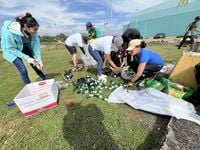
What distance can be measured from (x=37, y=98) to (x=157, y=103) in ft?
5.73

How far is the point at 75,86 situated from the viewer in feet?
13.2

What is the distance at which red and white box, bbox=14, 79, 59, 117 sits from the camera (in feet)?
8.77

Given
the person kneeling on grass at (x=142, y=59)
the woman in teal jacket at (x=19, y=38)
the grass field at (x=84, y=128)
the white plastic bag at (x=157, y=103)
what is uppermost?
the woman in teal jacket at (x=19, y=38)

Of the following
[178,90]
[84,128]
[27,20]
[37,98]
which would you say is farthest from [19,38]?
[178,90]

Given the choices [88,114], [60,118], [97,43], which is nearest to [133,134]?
[88,114]

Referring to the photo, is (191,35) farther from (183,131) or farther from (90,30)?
(183,131)

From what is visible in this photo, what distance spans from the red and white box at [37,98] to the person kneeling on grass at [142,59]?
4.97ft

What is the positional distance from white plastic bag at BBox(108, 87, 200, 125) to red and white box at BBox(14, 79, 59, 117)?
38.0 inches

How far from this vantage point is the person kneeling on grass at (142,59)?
3.31 metres

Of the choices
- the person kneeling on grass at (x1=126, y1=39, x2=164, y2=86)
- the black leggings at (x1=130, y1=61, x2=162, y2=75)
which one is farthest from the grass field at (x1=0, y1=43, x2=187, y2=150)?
the black leggings at (x1=130, y1=61, x2=162, y2=75)

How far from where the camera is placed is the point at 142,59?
330 centimetres

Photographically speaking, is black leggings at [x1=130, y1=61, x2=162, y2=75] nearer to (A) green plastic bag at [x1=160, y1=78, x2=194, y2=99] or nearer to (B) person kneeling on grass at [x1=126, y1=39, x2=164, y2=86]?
(B) person kneeling on grass at [x1=126, y1=39, x2=164, y2=86]

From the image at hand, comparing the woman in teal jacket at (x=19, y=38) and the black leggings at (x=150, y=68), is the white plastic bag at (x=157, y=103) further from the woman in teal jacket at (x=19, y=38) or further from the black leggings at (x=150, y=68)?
the woman in teal jacket at (x=19, y=38)

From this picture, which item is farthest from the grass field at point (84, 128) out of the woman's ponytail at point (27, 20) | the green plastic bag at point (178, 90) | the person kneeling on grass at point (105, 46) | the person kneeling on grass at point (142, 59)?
the woman's ponytail at point (27, 20)
